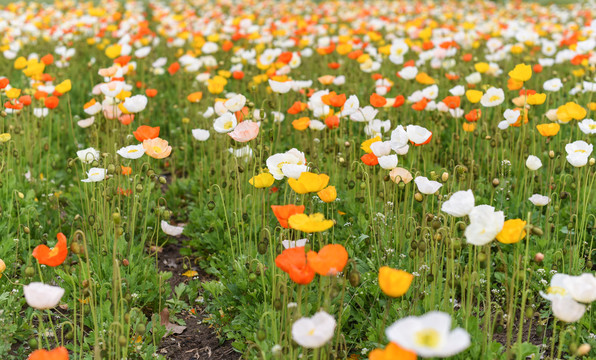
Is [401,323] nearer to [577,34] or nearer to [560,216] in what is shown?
[560,216]

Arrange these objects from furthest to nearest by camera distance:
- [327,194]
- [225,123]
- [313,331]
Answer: [225,123]
[327,194]
[313,331]

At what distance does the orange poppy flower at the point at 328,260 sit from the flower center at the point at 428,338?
0.55m

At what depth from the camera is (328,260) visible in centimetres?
210

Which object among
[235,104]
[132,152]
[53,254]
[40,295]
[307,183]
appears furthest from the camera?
[235,104]

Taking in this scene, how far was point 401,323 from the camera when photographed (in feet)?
5.09

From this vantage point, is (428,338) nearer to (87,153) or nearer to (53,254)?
(53,254)

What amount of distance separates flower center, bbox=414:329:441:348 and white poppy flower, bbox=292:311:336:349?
378mm

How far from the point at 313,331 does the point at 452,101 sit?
121 inches

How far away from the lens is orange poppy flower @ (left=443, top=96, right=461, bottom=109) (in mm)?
4539

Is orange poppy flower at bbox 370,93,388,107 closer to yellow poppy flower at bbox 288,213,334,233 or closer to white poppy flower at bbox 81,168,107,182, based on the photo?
white poppy flower at bbox 81,168,107,182

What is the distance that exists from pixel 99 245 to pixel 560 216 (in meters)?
2.81

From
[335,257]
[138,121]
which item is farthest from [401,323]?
[138,121]

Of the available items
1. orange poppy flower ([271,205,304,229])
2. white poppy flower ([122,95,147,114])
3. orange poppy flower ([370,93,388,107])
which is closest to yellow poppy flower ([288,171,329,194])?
orange poppy flower ([271,205,304,229])

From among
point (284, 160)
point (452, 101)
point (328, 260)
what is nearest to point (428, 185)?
point (284, 160)
